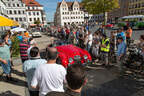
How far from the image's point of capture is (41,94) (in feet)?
7.32

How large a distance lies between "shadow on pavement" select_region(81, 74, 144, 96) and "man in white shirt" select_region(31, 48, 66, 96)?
239 centimetres

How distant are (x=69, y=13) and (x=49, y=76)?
3280 inches

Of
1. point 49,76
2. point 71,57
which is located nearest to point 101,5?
point 71,57

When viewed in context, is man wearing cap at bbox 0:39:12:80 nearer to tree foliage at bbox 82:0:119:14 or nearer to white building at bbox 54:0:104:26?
tree foliage at bbox 82:0:119:14

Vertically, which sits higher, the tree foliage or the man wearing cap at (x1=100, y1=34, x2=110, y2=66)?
the tree foliage

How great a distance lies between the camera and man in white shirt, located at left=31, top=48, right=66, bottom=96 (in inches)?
82.4

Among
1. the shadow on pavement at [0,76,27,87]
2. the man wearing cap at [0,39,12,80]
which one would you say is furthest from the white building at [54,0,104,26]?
the man wearing cap at [0,39,12,80]

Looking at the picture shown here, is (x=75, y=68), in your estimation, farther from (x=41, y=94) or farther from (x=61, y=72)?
(x=41, y=94)

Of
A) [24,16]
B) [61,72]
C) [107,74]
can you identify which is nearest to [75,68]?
[61,72]

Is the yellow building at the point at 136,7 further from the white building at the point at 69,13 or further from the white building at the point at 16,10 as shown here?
the white building at the point at 16,10

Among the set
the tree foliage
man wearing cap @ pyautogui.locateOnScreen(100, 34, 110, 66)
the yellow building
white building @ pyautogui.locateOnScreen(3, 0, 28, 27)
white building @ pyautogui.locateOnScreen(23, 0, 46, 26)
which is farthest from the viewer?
white building @ pyautogui.locateOnScreen(23, 0, 46, 26)

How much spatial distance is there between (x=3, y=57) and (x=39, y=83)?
339 centimetres

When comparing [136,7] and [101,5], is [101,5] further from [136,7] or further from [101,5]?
[136,7]

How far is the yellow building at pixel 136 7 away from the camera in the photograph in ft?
175
